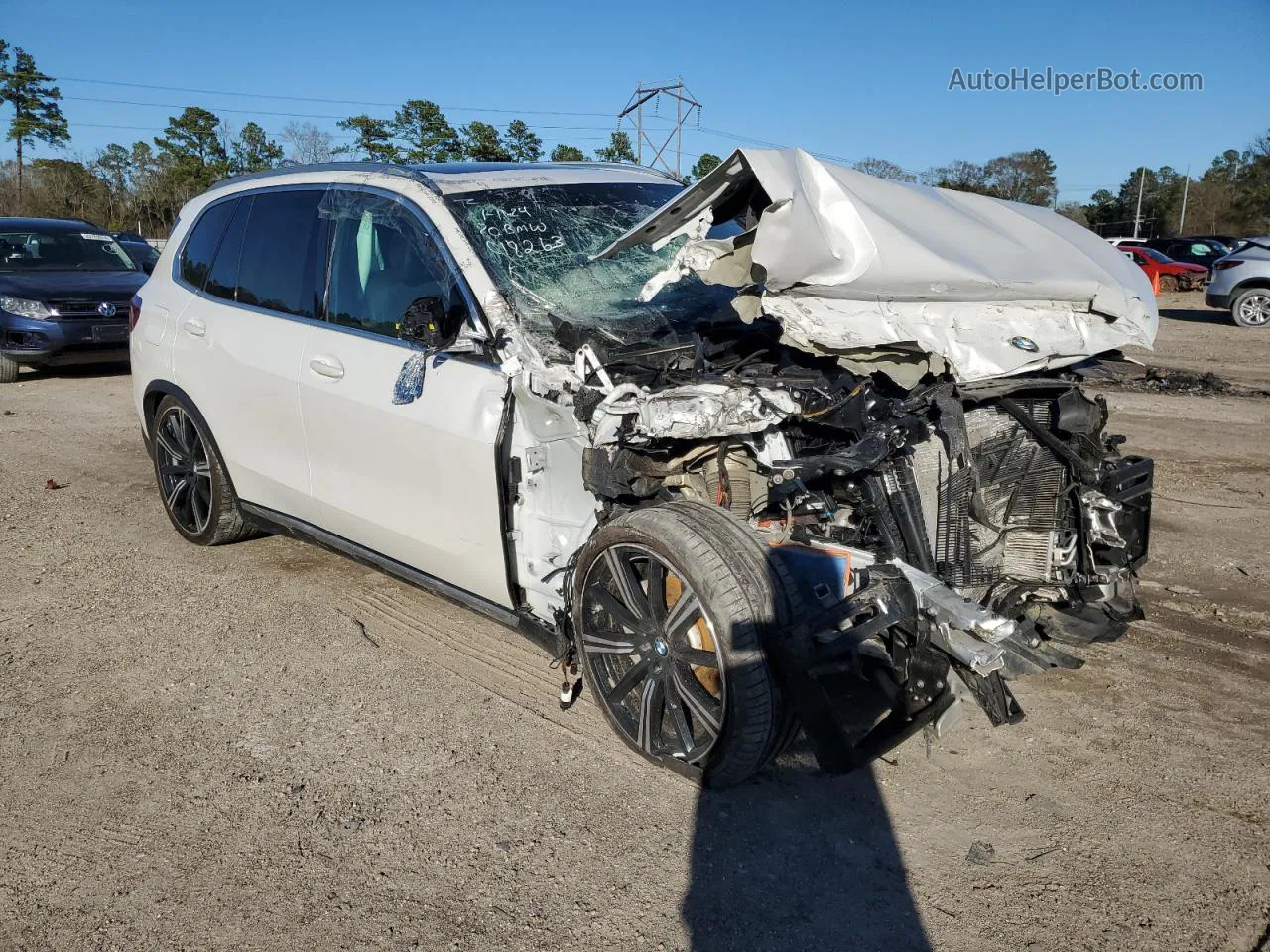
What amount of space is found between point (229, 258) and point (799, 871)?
4026 millimetres

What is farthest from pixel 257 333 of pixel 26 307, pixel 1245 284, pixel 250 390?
pixel 1245 284

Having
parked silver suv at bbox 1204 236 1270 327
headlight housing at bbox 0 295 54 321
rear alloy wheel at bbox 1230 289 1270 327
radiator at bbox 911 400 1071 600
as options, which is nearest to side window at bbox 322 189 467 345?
radiator at bbox 911 400 1071 600

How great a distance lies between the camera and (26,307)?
11.3m

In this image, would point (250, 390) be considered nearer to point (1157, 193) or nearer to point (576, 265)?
point (576, 265)

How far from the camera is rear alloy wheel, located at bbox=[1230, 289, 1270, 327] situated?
1700 centimetres

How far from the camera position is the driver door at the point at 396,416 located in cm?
362

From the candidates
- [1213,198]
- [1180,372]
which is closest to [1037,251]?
[1180,372]

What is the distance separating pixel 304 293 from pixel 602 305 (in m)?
1.46

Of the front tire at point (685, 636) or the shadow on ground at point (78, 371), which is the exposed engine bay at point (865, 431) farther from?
the shadow on ground at point (78, 371)

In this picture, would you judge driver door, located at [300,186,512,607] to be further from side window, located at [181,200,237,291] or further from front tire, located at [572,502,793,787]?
side window, located at [181,200,237,291]

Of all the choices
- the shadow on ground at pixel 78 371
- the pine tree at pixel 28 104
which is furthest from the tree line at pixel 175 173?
the shadow on ground at pixel 78 371

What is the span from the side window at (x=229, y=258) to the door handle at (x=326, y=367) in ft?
3.37

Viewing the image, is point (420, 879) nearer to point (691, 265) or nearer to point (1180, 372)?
point (691, 265)

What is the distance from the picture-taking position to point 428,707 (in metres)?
3.88
